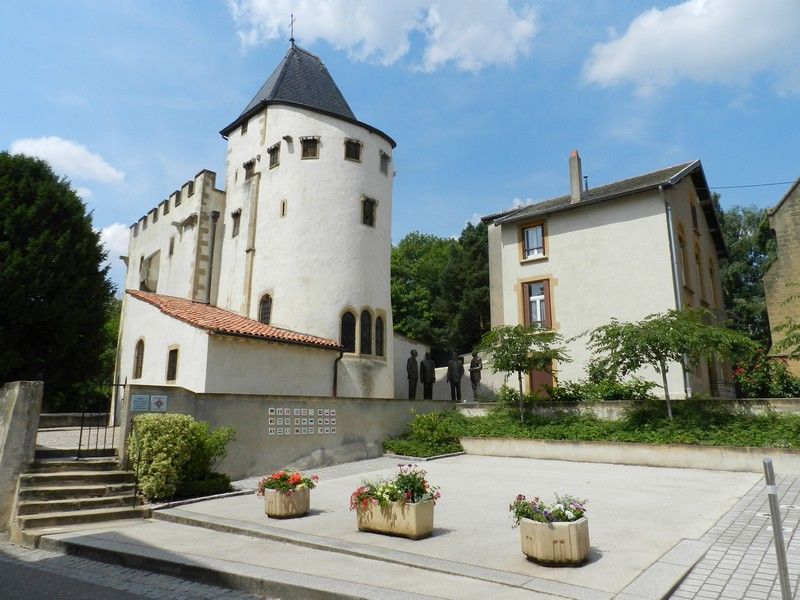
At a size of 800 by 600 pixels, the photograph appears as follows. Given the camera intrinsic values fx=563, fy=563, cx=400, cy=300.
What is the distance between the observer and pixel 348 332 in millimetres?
21359

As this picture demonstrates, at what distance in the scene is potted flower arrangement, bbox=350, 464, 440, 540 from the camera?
7.05 metres

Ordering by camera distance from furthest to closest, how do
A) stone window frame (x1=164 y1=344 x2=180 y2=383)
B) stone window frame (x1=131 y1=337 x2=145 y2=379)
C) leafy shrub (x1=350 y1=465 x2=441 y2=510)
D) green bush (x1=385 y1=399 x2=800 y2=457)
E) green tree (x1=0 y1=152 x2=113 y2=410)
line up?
green tree (x1=0 y1=152 x2=113 y2=410)
stone window frame (x1=131 y1=337 x2=145 y2=379)
stone window frame (x1=164 y1=344 x2=180 y2=383)
green bush (x1=385 y1=399 x2=800 y2=457)
leafy shrub (x1=350 y1=465 x2=441 y2=510)

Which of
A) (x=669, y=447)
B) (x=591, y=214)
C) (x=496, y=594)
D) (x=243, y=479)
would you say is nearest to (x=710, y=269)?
(x=591, y=214)

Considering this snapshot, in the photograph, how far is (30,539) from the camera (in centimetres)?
782

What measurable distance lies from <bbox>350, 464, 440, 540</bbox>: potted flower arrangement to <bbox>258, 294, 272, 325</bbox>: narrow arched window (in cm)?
1499

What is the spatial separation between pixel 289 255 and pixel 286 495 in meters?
14.2

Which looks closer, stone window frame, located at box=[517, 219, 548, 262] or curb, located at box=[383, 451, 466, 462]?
curb, located at box=[383, 451, 466, 462]

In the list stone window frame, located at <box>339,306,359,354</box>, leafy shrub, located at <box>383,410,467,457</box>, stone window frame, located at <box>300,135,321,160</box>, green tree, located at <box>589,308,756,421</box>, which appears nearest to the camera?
green tree, located at <box>589,308,756,421</box>

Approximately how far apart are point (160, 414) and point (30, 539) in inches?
114

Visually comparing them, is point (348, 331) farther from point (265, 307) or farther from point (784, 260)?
point (784, 260)

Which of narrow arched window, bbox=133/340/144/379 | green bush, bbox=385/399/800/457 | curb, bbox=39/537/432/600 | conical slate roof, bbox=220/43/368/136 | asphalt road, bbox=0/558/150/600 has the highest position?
conical slate roof, bbox=220/43/368/136

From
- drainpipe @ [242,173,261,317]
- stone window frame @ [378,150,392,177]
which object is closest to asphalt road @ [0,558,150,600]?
drainpipe @ [242,173,261,317]

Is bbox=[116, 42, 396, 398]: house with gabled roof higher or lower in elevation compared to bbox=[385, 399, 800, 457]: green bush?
higher

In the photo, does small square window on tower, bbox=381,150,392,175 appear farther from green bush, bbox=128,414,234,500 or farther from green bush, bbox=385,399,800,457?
green bush, bbox=128,414,234,500
